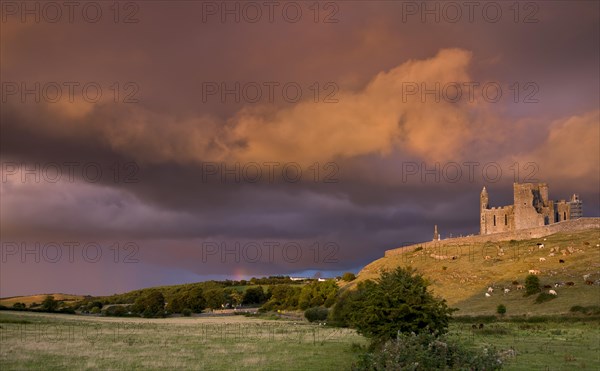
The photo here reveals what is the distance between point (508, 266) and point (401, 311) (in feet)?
275

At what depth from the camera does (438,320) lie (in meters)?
32.0

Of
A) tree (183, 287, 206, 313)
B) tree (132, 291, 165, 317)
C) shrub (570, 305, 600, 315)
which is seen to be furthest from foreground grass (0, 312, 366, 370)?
tree (183, 287, 206, 313)

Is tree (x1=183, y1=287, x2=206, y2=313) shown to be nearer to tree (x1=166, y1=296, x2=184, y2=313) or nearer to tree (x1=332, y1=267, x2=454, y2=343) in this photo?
tree (x1=166, y1=296, x2=184, y2=313)

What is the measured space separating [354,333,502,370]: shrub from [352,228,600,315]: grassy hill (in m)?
46.3

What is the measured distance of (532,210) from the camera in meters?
146

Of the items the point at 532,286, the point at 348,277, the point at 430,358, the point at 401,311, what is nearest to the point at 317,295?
the point at 348,277

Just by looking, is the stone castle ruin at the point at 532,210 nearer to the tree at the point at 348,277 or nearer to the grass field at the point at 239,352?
the tree at the point at 348,277

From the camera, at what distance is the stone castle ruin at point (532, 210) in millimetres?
144750

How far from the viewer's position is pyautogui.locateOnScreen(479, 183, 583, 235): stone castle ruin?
144750 mm

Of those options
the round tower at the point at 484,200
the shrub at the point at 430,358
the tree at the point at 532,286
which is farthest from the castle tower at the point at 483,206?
the shrub at the point at 430,358

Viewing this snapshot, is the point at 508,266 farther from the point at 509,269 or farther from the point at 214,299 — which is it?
the point at 214,299

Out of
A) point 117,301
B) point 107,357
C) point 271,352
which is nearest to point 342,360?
point 271,352

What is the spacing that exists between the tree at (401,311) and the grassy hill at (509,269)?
3402 centimetres

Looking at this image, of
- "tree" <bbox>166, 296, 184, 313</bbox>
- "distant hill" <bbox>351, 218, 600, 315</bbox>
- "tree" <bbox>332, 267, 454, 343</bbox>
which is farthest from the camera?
"tree" <bbox>166, 296, 184, 313</bbox>
